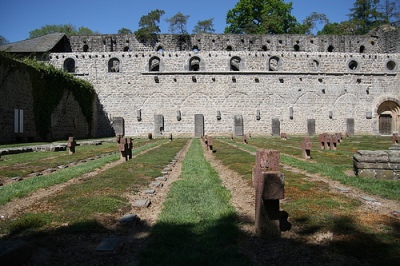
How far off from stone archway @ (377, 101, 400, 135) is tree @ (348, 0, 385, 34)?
23653mm

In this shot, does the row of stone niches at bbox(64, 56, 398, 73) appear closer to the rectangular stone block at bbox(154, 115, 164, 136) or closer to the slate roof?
the slate roof

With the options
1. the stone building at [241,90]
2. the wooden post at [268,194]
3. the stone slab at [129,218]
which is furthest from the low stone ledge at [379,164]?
the stone building at [241,90]

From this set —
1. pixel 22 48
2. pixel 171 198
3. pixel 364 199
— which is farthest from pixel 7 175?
pixel 22 48

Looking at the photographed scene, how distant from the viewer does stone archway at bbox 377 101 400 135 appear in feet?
103

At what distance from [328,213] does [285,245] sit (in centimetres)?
128

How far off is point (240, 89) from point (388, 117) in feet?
51.0

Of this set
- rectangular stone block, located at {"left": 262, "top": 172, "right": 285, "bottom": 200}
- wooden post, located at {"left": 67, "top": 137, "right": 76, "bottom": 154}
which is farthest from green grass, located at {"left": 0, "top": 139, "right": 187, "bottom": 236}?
wooden post, located at {"left": 67, "top": 137, "right": 76, "bottom": 154}

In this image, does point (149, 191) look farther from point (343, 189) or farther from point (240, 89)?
point (240, 89)

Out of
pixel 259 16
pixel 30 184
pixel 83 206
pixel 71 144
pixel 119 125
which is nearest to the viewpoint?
pixel 83 206

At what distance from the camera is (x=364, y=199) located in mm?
5195

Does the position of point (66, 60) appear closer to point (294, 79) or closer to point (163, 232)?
point (294, 79)

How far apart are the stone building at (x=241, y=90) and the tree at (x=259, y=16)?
17025mm

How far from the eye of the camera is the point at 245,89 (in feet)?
98.3

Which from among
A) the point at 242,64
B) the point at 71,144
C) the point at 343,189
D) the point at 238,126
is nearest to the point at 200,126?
the point at 238,126
